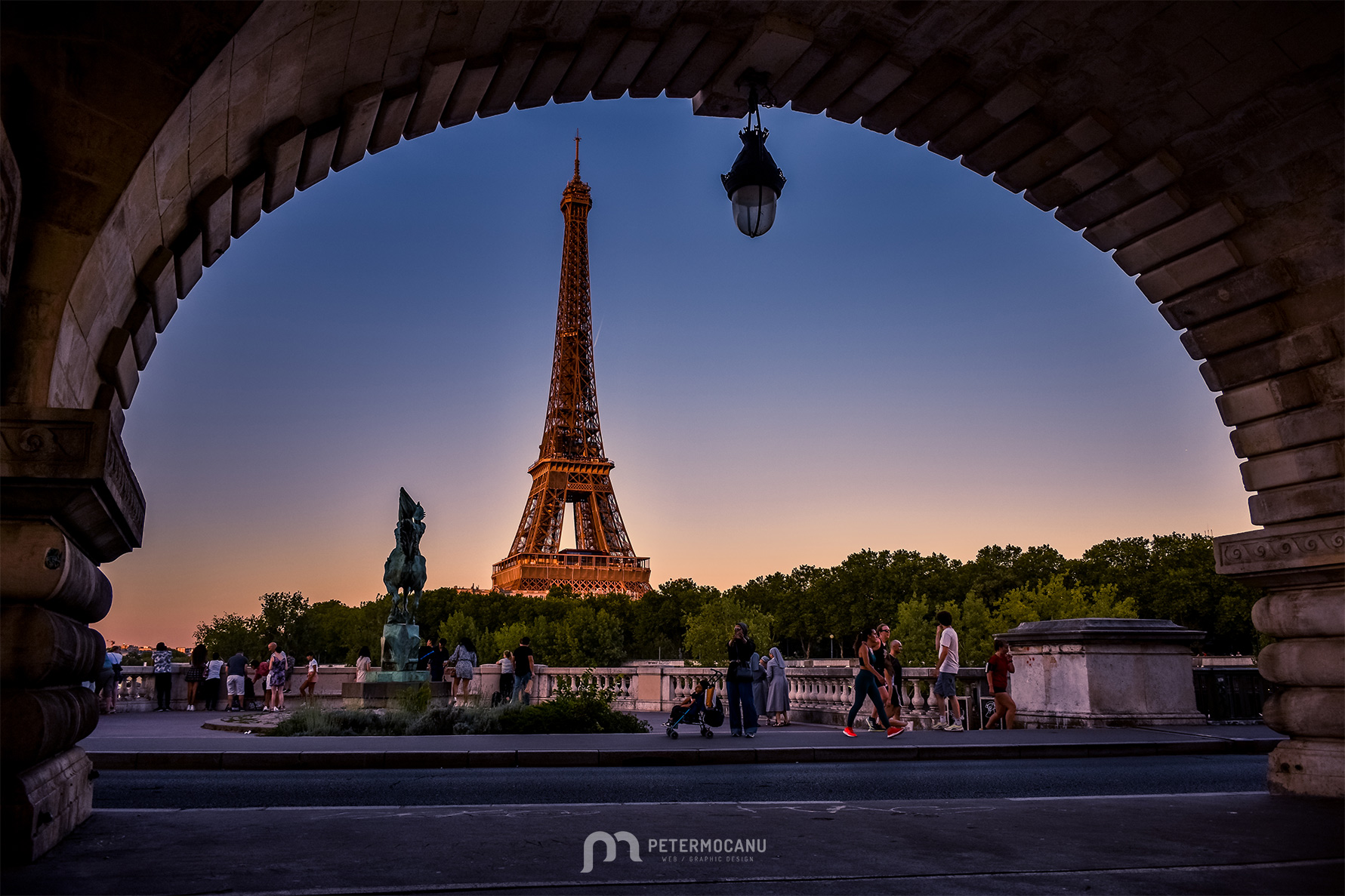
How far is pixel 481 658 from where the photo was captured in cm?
8494

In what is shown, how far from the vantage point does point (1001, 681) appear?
1466 centimetres

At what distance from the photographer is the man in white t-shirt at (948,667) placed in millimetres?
14461

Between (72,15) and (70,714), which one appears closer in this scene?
(72,15)

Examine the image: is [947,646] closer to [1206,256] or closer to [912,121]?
[1206,256]

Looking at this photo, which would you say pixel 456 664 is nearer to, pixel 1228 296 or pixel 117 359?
pixel 1228 296

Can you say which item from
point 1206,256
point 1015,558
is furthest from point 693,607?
point 1206,256

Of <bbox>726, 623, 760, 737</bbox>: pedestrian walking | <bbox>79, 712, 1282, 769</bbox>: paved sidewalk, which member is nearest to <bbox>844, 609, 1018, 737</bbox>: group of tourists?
<bbox>79, 712, 1282, 769</bbox>: paved sidewalk

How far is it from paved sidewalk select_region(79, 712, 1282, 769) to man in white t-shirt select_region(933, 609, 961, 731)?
2.72 ft

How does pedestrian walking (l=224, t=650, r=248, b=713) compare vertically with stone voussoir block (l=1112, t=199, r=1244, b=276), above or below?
below

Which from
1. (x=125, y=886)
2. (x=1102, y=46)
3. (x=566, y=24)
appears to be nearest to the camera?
(x=125, y=886)

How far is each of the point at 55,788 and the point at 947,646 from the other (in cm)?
1212

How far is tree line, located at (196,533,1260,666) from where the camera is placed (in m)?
66.5

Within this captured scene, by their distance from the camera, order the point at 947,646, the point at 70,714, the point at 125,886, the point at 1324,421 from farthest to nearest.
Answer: the point at 947,646, the point at 1324,421, the point at 70,714, the point at 125,886

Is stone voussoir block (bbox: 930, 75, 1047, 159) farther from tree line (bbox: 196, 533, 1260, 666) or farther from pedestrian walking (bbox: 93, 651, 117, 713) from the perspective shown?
tree line (bbox: 196, 533, 1260, 666)
